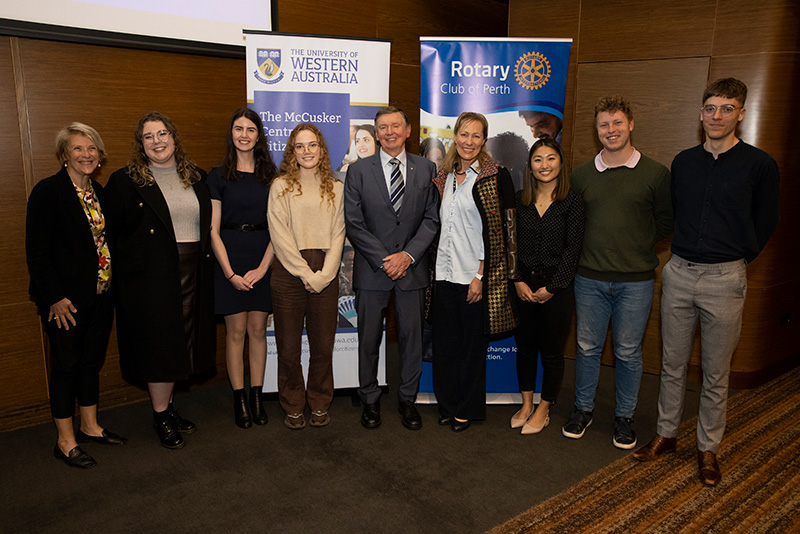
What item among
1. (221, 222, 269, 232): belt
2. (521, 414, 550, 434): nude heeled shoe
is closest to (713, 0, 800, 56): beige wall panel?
(521, 414, 550, 434): nude heeled shoe

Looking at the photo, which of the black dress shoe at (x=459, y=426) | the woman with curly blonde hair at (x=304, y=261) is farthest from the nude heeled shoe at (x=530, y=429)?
the woman with curly blonde hair at (x=304, y=261)

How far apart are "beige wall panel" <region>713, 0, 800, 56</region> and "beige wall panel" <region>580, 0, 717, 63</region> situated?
76 mm

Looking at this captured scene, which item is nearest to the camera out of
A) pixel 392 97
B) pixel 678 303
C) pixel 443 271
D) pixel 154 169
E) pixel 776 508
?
pixel 776 508

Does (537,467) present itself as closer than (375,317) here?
Yes

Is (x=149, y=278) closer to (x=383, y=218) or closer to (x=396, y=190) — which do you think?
(x=383, y=218)

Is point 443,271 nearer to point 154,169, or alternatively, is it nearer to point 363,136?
point 363,136

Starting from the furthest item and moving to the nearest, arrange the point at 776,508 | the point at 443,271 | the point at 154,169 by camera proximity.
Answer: the point at 443,271 → the point at 154,169 → the point at 776,508

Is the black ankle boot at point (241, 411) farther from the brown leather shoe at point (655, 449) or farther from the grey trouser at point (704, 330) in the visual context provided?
the grey trouser at point (704, 330)

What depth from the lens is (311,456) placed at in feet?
9.86

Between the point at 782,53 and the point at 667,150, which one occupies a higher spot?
the point at 782,53

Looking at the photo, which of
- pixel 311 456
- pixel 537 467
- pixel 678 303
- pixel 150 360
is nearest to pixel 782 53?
pixel 678 303

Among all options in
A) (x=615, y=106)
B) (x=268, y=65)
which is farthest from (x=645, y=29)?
(x=268, y=65)

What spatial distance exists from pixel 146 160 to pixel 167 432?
147cm

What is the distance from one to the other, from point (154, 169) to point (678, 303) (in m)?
2.74
